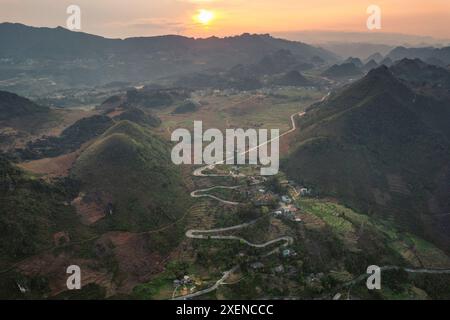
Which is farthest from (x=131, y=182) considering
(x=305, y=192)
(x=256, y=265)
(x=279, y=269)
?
(x=305, y=192)

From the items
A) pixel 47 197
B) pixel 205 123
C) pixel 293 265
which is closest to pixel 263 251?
pixel 293 265

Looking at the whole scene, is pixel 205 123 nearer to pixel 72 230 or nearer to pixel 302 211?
pixel 302 211

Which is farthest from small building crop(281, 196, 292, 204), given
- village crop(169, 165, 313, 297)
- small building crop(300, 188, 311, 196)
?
small building crop(300, 188, 311, 196)

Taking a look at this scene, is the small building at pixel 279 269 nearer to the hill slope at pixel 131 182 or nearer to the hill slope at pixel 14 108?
the hill slope at pixel 131 182

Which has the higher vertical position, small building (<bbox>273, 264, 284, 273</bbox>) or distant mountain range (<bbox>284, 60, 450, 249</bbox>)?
distant mountain range (<bbox>284, 60, 450, 249</bbox>)

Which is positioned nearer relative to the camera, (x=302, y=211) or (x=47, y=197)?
(x=47, y=197)

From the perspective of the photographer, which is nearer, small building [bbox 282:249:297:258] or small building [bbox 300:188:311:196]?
small building [bbox 282:249:297:258]

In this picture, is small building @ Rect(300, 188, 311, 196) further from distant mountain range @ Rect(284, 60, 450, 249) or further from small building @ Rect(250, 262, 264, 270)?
small building @ Rect(250, 262, 264, 270)

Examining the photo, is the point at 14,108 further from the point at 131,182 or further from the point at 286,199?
the point at 286,199
